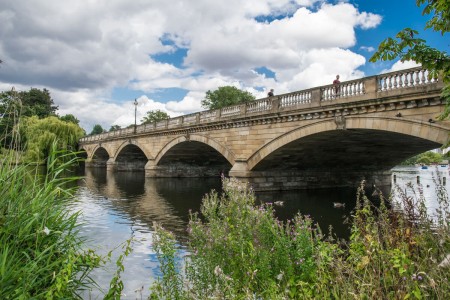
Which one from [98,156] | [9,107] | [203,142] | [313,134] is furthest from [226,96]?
[9,107]

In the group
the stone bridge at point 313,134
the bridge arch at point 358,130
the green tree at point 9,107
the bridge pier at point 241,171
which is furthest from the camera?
the bridge pier at point 241,171

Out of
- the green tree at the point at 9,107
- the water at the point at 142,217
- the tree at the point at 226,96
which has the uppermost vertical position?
the tree at the point at 226,96

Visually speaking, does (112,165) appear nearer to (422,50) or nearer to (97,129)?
(422,50)

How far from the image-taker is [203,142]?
70.7 ft

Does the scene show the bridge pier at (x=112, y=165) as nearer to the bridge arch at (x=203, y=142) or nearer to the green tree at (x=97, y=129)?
the bridge arch at (x=203, y=142)

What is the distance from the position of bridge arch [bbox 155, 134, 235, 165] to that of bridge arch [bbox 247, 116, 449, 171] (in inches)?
74.0

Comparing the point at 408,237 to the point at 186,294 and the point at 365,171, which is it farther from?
the point at 365,171

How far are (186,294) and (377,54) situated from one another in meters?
3.53

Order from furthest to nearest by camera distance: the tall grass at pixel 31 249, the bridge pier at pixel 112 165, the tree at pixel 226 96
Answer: the tree at pixel 226 96
the bridge pier at pixel 112 165
the tall grass at pixel 31 249

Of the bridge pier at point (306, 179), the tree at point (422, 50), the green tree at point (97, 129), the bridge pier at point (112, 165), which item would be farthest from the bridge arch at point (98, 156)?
the green tree at point (97, 129)

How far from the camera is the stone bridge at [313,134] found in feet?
35.9

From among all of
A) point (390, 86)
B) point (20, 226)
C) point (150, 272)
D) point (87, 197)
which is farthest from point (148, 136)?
point (20, 226)

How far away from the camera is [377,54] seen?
12.7ft

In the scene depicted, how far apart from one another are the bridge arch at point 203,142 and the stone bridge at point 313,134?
0.20 feet
